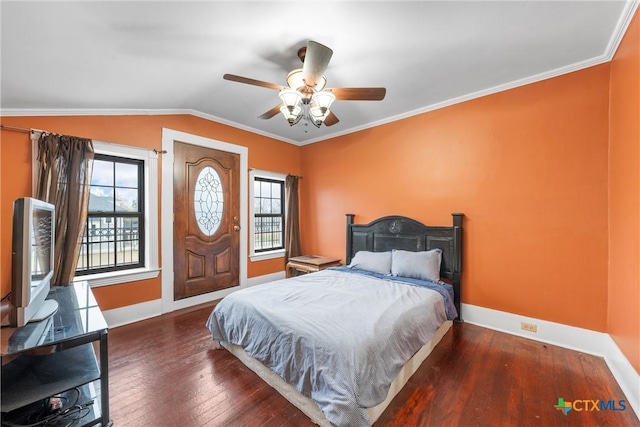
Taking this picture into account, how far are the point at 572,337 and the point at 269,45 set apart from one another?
3.75 metres

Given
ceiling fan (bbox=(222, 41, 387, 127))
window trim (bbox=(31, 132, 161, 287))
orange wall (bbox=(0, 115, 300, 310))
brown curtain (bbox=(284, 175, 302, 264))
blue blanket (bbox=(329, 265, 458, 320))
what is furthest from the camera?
brown curtain (bbox=(284, 175, 302, 264))

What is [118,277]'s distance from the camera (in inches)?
117

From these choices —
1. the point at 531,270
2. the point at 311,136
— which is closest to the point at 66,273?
the point at 311,136

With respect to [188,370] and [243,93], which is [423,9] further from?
[188,370]

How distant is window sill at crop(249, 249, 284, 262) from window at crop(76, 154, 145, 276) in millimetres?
1535

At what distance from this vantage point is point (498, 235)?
9.61 feet

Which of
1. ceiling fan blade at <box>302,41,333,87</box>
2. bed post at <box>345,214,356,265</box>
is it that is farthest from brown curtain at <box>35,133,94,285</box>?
bed post at <box>345,214,356,265</box>

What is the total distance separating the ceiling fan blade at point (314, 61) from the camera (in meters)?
1.71

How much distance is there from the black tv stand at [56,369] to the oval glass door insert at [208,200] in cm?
203

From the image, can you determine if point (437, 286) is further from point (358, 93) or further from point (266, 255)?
point (266, 255)

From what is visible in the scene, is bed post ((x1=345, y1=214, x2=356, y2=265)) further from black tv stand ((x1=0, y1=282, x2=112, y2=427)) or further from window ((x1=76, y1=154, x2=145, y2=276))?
black tv stand ((x1=0, y1=282, x2=112, y2=427))

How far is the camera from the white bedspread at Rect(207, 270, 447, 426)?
147 cm

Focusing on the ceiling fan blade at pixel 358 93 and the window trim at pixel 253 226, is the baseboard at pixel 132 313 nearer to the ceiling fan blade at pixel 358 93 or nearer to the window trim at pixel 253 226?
the window trim at pixel 253 226

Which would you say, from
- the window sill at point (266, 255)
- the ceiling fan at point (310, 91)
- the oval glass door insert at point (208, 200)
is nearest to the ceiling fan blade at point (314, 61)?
the ceiling fan at point (310, 91)
